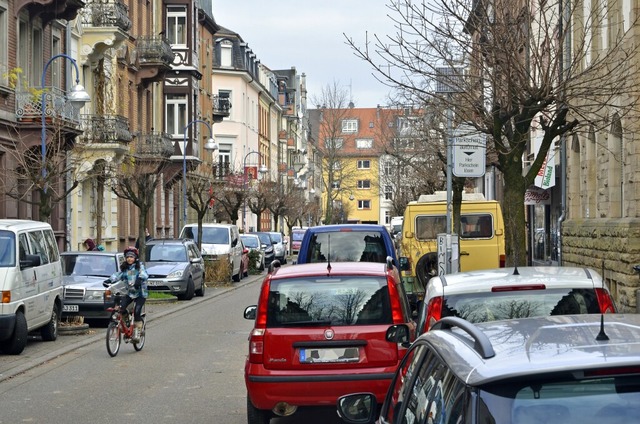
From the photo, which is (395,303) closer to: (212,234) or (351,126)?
(212,234)

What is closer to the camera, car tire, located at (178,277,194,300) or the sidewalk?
the sidewalk

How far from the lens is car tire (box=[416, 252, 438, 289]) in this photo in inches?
947

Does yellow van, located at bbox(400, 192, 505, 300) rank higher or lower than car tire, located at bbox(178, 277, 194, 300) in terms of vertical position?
higher

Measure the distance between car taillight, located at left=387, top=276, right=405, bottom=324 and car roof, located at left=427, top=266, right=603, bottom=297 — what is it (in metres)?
1.74

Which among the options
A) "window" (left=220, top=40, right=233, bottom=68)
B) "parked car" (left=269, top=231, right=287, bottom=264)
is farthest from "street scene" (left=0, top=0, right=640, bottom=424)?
"window" (left=220, top=40, right=233, bottom=68)

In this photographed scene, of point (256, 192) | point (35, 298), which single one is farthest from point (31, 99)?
point (256, 192)

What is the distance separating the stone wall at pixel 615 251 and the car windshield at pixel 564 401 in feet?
57.6

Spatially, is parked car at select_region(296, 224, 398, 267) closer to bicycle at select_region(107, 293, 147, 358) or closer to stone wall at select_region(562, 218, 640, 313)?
bicycle at select_region(107, 293, 147, 358)

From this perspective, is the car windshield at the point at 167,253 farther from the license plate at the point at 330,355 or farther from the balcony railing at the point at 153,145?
the license plate at the point at 330,355

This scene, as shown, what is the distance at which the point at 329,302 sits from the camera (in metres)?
10.4

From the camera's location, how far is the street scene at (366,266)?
13.7 ft

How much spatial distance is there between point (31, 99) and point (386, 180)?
3393 cm

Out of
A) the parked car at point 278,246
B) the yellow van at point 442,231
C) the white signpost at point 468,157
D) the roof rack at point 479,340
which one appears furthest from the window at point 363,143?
the roof rack at point 479,340

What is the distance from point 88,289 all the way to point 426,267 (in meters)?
6.98
